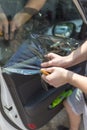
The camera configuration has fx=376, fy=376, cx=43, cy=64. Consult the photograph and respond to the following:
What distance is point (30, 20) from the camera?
2018mm

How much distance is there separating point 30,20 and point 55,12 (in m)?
0.16

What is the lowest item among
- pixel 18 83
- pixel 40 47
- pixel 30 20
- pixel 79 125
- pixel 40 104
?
pixel 79 125

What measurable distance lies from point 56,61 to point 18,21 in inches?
11.4

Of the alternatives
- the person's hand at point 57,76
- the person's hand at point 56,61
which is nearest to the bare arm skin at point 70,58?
the person's hand at point 56,61

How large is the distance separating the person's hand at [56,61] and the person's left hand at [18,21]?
221mm

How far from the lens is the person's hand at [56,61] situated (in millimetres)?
1972

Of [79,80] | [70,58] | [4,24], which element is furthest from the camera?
[70,58]

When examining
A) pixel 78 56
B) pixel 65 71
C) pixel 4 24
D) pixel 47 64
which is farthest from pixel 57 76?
pixel 4 24

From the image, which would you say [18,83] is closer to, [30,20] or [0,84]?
[0,84]

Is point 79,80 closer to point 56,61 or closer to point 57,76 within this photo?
point 57,76

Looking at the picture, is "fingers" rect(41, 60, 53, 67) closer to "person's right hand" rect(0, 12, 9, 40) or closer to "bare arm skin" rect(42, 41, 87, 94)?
"bare arm skin" rect(42, 41, 87, 94)

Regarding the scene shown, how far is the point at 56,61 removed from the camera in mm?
1986

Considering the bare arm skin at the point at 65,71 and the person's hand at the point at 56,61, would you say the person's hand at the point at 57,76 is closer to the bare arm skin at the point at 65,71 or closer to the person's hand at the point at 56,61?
the bare arm skin at the point at 65,71

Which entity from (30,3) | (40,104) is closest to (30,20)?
(30,3)
